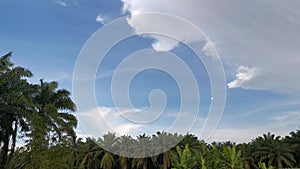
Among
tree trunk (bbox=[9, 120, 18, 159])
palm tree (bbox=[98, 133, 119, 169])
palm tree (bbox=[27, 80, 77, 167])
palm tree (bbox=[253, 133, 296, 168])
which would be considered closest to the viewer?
palm tree (bbox=[27, 80, 77, 167])

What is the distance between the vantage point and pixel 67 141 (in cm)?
2117

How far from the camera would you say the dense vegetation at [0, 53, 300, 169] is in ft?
55.9

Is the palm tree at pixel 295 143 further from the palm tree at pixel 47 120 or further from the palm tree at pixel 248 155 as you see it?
the palm tree at pixel 47 120

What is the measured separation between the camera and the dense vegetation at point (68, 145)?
55.9ft

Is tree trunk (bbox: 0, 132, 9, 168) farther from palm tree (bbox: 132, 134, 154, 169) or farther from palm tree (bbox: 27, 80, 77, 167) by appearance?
palm tree (bbox: 132, 134, 154, 169)

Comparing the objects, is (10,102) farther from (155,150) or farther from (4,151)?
(155,150)

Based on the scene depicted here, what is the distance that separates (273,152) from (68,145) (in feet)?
136

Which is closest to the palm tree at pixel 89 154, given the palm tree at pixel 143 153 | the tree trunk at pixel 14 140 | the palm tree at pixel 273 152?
the palm tree at pixel 143 153

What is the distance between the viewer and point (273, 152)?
56.0 m

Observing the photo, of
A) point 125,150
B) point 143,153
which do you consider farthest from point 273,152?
point 125,150

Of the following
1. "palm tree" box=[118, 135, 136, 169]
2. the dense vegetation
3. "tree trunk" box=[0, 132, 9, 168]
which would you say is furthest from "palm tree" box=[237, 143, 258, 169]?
"tree trunk" box=[0, 132, 9, 168]

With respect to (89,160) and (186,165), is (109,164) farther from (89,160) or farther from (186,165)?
(186,165)

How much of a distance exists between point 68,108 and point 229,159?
80.3 ft

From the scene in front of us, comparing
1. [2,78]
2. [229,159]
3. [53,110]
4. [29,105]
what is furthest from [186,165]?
[2,78]
